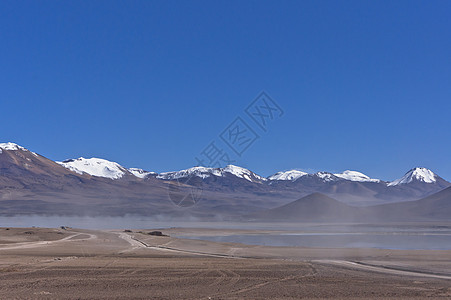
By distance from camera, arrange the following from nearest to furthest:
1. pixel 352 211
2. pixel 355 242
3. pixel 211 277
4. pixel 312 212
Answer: pixel 211 277 → pixel 355 242 → pixel 352 211 → pixel 312 212

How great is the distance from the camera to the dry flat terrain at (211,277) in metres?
20.9

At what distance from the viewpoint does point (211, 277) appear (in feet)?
81.4

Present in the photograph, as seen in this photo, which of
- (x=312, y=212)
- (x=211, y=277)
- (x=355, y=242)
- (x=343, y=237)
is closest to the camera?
(x=211, y=277)

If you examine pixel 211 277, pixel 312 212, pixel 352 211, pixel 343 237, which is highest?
pixel 352 211

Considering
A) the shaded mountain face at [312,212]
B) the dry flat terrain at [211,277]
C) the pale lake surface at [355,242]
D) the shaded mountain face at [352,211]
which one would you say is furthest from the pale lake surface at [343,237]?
the shaded mountain face at [312,212]

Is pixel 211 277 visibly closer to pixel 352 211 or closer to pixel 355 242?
pixel 355 242

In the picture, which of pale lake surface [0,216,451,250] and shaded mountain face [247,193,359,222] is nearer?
pale lake surface [0,216,451,250]

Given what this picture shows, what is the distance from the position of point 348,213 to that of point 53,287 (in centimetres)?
15075

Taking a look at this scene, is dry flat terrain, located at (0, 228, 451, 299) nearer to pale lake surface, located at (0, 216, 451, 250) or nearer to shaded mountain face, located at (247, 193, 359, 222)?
pale lake surface, located at (0, 216, 451, 250)

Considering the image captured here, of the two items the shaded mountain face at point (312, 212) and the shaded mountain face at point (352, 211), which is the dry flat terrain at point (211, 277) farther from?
the shaded mountain face at point (312, 212)

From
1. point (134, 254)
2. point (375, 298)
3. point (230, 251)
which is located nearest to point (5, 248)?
point (134, 254)

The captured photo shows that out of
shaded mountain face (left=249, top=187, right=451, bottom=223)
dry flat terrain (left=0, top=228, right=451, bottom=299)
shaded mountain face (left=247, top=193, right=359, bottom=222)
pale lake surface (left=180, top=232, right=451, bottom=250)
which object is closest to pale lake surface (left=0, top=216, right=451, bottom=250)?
pale lake surface (left=180, top=232, right=451, bottom=250)

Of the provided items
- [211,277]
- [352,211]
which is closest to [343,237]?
[211,277]

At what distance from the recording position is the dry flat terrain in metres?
20.9
